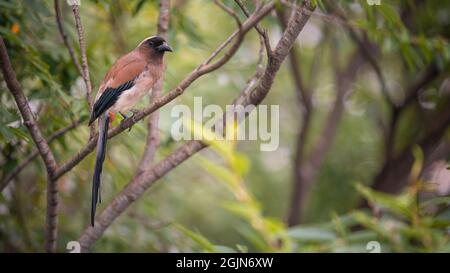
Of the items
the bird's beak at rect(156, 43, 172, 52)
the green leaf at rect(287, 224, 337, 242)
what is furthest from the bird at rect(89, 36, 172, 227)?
the green leaf at rect(287, 224, 337, 242)

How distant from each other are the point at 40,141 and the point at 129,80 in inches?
14.7

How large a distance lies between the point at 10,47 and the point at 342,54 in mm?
3838

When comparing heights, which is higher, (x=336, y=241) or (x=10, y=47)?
(x=10, y=47)

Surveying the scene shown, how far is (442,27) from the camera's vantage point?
4.15 metres

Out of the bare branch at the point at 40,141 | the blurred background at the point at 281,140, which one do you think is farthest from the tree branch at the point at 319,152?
the bare branch at the point at 40,141

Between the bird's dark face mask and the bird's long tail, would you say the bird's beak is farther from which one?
the bird's long tail

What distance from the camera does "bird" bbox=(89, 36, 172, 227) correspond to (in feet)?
6.42

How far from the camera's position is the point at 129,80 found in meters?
2.05

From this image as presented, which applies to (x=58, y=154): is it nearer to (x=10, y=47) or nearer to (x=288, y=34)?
(x=10, y=47)

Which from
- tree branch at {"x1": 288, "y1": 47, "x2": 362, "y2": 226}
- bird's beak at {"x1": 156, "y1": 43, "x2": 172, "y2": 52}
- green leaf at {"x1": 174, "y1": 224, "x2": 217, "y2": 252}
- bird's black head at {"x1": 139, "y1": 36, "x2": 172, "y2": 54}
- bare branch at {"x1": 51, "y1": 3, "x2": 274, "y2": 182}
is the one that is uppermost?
tree branch at {"x1": 288, "y1": 47, "x2": 362, "y2": 226}

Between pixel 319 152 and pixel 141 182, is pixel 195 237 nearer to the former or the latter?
pixel 141 182

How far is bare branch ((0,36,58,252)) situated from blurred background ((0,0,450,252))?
6 cm
